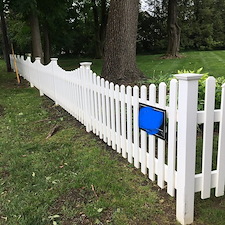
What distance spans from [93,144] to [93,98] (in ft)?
2.38

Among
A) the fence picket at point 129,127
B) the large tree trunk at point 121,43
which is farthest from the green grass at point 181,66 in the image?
the fence picket at point 129,127

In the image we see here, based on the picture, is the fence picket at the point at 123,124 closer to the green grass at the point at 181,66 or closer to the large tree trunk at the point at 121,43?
the large tree trunk at the point at 121,43

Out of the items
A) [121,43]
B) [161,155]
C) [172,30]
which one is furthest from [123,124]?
[172,30]

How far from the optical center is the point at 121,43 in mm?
6359

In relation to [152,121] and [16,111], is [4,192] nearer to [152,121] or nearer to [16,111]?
[152,121]

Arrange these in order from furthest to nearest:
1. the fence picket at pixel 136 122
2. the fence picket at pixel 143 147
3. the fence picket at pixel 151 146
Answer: the fence picket at pixel 136 122
the fence picket at pixel 143 147
the fence picket at pixel 151 146

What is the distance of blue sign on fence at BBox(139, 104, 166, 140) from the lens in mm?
2551

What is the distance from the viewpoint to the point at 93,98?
422cm

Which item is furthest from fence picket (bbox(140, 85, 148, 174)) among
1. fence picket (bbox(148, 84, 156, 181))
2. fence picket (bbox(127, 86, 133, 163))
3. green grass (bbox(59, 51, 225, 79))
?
green grass (bbox(59, 51, 225, 79))

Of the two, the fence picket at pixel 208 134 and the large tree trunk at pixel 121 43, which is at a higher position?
the large tree trunk at pixel 121 43

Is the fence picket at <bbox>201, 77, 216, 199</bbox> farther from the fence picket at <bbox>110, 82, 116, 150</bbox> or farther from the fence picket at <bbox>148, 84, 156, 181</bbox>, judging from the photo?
the fence picket at <bbox>110, 82, 116, 150</bbox>

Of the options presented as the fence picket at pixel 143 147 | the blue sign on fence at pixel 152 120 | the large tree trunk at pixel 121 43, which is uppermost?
the large tree trunk at pixel 121 43

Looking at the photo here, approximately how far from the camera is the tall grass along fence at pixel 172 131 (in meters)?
2.20

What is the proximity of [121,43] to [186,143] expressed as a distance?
15.1 ft
